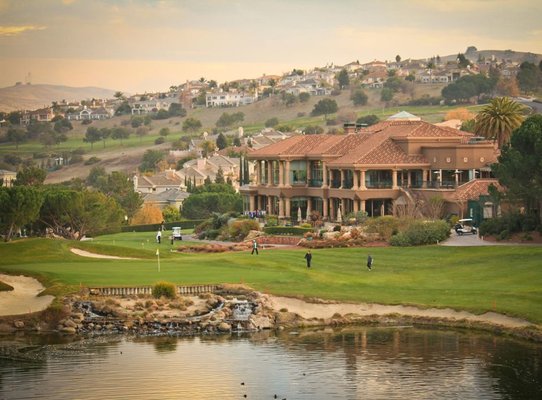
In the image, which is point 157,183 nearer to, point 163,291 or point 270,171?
point 270,171

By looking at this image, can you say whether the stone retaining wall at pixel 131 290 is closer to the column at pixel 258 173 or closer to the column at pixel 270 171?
the column at pixel 270 171

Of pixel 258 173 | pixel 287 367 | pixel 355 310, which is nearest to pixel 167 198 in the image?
pixel 258 173

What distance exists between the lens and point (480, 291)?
62969mm

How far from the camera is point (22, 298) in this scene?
6250 cm

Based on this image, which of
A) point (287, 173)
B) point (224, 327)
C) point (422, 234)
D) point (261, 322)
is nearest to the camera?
point (224, 327)

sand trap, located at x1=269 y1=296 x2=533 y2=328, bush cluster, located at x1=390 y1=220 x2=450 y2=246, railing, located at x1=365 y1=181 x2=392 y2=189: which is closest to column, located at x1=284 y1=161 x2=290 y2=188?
railing, located at x1=365 y1=181 x2=392 y2=189

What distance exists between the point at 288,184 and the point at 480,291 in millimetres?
47978

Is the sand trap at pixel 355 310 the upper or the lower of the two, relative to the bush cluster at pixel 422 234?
lower

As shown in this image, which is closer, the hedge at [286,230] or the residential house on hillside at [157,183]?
the hedge at [286,230]

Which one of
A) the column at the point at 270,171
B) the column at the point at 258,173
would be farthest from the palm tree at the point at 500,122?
the column at the point at 258,173

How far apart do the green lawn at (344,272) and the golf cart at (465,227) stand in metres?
7.80

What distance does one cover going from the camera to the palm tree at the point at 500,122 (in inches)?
4114

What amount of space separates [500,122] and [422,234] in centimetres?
2480

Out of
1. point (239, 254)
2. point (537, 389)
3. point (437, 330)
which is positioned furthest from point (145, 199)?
point (537, 389)
